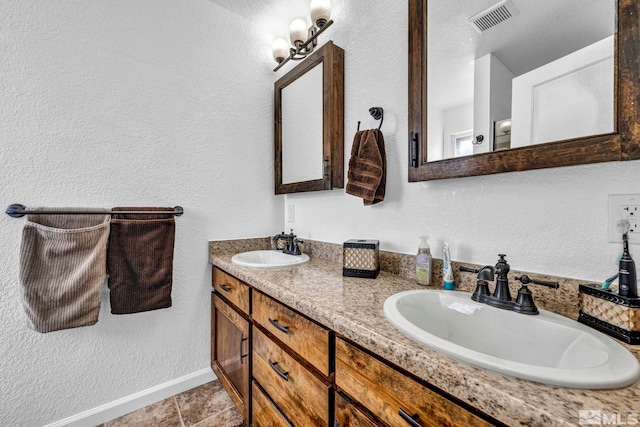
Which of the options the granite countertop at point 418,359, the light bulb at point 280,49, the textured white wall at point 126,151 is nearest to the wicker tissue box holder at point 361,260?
the granite countertop at point 418,359

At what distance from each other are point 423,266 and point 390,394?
518 mm

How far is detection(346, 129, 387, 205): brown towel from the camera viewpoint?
1.23 metres

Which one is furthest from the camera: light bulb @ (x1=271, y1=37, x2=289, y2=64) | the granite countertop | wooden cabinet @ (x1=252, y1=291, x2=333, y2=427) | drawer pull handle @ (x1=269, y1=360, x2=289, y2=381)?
light bulb @ (x1=271, y1=37, x2=289, y2=64)

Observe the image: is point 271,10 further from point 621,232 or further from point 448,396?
point 448,396

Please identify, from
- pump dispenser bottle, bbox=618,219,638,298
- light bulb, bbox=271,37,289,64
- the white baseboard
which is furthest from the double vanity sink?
light bulb, bbox=271,37,289,64

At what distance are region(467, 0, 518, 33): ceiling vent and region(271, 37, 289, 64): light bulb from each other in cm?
122

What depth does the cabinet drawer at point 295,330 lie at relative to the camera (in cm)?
79

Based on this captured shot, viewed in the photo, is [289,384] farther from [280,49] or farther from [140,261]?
[280,49]

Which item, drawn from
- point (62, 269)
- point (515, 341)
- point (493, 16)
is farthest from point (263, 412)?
point (493, 16)

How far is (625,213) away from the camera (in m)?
0.68

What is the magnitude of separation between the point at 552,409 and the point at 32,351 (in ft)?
6.25

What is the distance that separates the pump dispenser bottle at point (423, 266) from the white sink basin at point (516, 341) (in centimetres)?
13

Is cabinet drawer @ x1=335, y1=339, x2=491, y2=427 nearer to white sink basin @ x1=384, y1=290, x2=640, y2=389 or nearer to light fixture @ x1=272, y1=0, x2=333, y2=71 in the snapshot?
white sink basin @ x1=384, y1=290, x2=640, y2=389

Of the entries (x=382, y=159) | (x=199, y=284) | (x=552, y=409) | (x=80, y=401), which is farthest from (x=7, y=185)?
(x=552, y=409)
